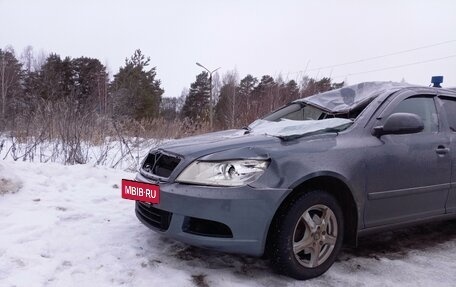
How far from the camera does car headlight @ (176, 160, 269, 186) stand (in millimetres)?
2531

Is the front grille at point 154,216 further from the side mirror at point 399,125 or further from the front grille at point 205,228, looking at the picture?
the side mirror at point 399,125

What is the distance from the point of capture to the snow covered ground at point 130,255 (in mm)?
2539

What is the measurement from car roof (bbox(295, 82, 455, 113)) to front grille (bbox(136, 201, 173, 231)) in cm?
184

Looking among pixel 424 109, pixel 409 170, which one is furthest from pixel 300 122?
pixel 424 109

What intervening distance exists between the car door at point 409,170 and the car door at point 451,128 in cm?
7

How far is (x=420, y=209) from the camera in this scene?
3.26 m

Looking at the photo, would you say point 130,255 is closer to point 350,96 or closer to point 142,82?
point 350,96

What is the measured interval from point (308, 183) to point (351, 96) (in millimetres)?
1321

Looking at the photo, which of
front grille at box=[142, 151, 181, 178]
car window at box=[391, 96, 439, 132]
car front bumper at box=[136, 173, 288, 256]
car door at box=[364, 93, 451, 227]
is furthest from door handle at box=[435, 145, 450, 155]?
front grille at box=[142, 151, 181, 178]

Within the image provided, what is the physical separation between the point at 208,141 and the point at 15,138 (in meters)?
5.48

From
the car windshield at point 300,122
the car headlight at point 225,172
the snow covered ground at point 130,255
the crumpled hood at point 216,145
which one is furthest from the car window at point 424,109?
the car headlight at point 225,172

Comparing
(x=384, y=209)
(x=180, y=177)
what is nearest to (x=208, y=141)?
(x=180, y=177)

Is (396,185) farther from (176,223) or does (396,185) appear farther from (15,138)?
(15,138)

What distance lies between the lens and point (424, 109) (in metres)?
3.51
